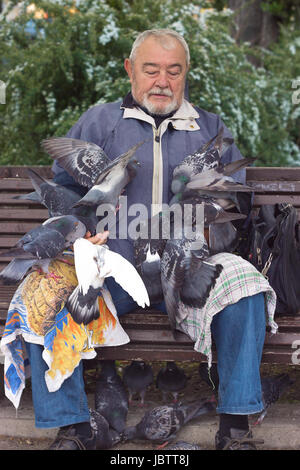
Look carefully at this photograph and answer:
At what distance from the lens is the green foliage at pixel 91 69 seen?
5.09 m

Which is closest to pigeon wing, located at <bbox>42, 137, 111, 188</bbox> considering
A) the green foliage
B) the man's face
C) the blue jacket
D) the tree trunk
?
Result: the blue jacket

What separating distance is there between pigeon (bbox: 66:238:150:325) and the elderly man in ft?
0.80

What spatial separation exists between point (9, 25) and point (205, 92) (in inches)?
66.0

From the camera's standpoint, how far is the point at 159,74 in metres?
3.21

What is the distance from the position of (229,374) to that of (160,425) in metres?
0.46

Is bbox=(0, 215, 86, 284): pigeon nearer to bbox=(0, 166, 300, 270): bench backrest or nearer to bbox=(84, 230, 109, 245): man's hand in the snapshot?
bbox=(84, 230, 109, 245): man's hand

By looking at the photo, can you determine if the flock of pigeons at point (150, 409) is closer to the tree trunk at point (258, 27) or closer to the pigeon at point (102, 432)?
the pigeon at point (102, 432)

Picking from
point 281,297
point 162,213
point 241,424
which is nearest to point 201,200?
point 162,213

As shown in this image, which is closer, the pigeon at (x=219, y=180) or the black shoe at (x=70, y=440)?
the black shoe at (x=70, y=440)

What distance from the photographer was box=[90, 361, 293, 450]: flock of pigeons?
294 cm

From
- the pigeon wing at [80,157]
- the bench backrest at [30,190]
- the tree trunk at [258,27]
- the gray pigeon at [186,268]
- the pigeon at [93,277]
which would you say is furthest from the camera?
the tree trunk at [258,27]

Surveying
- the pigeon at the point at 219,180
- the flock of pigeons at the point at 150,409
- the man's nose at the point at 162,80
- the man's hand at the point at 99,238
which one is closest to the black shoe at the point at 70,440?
the flock of pigeons at the point at 150,409

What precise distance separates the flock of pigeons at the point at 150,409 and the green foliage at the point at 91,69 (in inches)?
90.5

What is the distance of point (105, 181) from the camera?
2.91 metres
